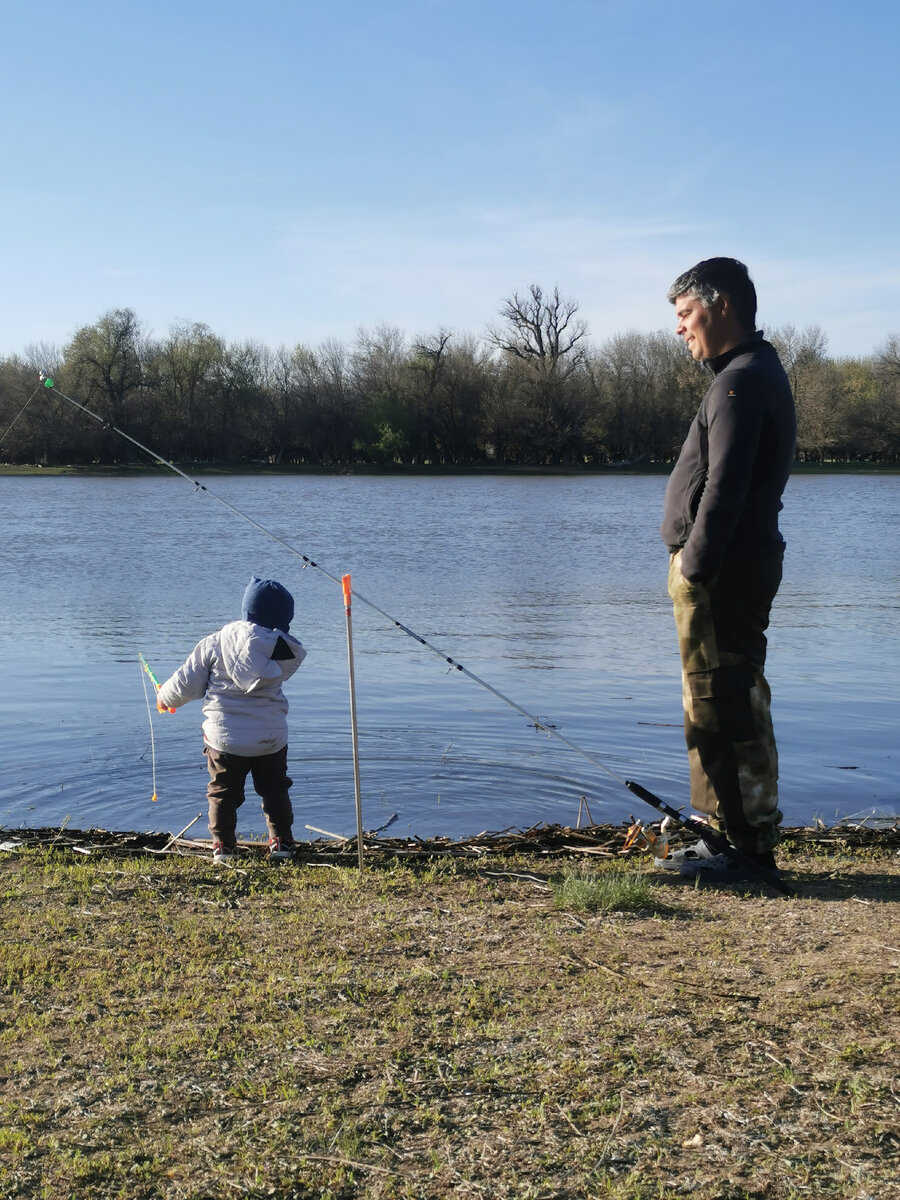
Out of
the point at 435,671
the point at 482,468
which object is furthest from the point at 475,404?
the point at 435,671

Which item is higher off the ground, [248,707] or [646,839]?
[248,707]

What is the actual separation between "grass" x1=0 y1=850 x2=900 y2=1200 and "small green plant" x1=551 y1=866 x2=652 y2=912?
0.4 inches

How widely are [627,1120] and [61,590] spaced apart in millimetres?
19073

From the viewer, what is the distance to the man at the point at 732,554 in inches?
185

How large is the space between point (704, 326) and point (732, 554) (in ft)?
3.13

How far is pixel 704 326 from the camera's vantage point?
16.3 ft

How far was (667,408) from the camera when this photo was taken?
83.6 m

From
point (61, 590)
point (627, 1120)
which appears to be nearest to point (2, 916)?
point (627, 1120)

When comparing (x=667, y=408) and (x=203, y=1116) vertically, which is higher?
(x=667, y=408)

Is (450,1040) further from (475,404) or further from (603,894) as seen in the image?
(475,404)

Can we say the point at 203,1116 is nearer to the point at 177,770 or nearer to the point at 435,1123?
the point at 435,1123

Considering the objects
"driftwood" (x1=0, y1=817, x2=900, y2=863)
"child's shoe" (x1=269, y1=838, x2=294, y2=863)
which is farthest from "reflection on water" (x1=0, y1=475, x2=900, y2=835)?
"child's shoe" (x1=269, y1=838, x2=294, y2=863)

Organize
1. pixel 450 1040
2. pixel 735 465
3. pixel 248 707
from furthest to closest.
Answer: pixel 248 707 < pixel 735 465 < pixel 450 1040

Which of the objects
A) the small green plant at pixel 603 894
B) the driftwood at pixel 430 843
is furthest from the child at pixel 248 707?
the small green plant at pixel 603 894
